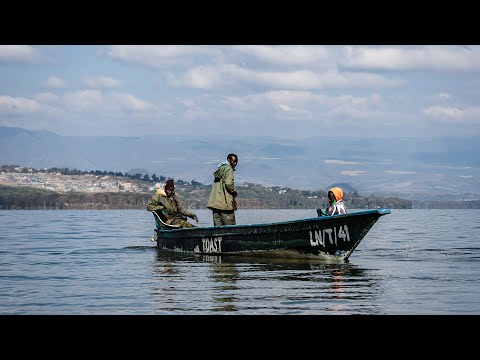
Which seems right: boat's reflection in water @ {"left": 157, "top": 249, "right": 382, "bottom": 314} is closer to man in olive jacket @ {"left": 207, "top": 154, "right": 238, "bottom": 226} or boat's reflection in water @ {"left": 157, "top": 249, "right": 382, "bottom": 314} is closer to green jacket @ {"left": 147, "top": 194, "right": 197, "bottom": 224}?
man in olive jacket @ {"left": 207, "top": 154, "right": 238, "bottom": 226}

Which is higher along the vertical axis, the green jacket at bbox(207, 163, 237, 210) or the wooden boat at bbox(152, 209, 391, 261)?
the green jacket at bbox(207, 163, 237, 210)

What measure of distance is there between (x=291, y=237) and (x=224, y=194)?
2.64 meters

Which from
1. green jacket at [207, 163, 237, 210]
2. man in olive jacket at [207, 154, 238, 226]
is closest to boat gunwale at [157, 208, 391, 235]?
man in olive jacket at [207, 154, 238, 226]

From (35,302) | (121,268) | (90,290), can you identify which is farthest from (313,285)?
(121,268)

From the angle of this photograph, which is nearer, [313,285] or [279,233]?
[313,285]

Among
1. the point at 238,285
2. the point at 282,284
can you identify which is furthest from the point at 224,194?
the point at 282,284

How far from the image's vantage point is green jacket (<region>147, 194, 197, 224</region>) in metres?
27.1

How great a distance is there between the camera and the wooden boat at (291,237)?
2092cm

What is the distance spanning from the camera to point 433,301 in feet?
47.5

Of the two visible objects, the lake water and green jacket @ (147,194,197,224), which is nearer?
the lake water
